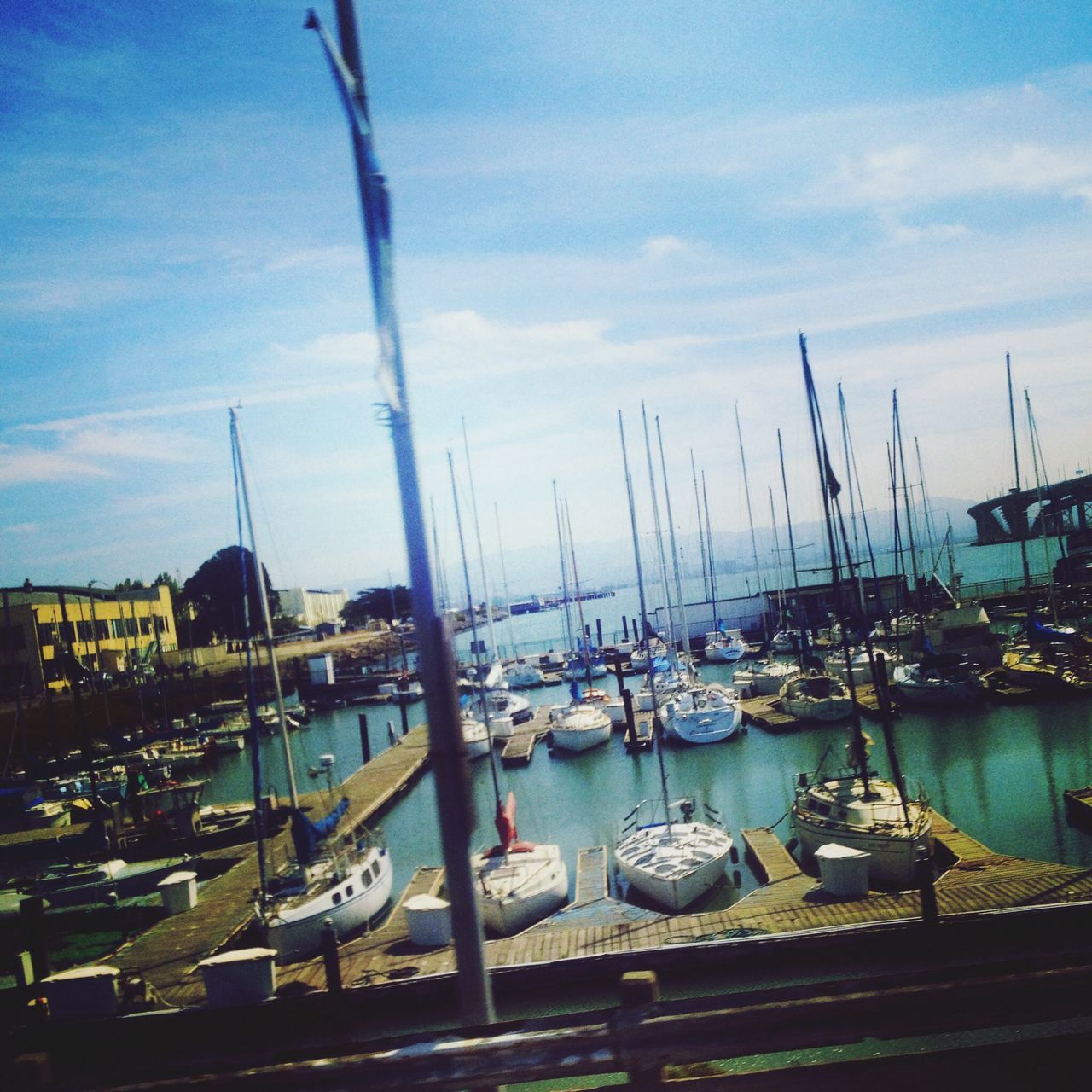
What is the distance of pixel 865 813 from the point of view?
17.4m

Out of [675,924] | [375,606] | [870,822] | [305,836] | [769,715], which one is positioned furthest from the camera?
[375,606]

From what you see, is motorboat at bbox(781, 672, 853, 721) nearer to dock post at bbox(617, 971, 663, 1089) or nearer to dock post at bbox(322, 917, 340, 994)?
dock post at bbox(322, 917, 340, 994)

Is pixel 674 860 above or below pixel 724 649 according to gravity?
above

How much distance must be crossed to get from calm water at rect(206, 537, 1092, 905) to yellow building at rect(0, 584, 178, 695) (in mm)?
18866

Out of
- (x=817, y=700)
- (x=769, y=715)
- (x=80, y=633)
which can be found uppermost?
(x=80, y=633)

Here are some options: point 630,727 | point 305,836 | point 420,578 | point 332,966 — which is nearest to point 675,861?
point 332,966

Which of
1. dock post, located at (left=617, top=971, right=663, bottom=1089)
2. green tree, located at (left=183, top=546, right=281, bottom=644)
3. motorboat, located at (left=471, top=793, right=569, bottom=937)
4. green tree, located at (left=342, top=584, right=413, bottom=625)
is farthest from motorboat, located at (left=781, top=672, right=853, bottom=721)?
green tree, located at (left=183, top=546, right=281, bottom=644)

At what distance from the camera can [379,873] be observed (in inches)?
708

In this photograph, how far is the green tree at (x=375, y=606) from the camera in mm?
100306

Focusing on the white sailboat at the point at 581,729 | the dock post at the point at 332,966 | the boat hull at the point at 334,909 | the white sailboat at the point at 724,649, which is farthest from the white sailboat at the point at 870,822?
the white sailboat at the point at 724,649

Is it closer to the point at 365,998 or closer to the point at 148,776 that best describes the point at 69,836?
the point at 148,776

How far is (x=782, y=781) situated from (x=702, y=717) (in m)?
5.94

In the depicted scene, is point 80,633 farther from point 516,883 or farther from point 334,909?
point 516,883

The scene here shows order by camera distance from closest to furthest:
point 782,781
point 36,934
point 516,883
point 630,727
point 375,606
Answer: point 36,934 < point 516,883 < point 782,781 < point 630,727 < point 375,606
